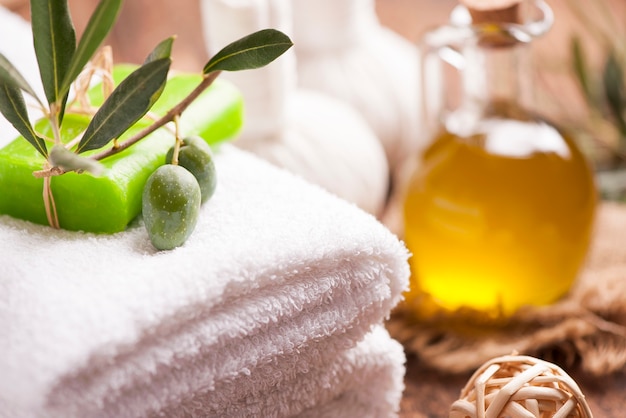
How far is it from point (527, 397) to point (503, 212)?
22 centimetres

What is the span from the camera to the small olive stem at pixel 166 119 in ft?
1.27

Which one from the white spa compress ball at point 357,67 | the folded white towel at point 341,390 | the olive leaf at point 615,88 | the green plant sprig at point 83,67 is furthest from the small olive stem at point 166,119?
the olive leaf at point 615,88

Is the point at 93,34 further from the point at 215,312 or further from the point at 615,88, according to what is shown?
the point at 615,88

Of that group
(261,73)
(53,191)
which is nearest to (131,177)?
(53,191)

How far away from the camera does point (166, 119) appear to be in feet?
1.28

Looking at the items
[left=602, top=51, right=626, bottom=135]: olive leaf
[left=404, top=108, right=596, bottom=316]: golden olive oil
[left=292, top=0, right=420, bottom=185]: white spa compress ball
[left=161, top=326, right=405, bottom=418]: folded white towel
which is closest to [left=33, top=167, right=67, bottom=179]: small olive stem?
[left=161, top=326, right=405, bottom=418]: folded white towel

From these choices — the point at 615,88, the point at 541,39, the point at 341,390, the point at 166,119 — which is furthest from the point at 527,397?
the point at 541,39

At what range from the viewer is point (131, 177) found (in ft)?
1.31

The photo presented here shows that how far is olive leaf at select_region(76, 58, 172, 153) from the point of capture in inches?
14.0

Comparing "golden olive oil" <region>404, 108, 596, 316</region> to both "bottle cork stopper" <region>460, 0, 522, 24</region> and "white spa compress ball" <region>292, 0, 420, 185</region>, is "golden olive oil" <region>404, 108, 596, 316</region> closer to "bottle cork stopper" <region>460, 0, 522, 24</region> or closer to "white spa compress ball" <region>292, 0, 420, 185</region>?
"bottle cork stopper" <region>460, 0, 522, 24</region>

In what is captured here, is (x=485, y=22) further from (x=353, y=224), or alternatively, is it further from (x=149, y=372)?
(x=149, y=372)

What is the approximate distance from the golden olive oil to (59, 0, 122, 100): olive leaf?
0.31 metres

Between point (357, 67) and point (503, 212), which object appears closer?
point (503, 212)

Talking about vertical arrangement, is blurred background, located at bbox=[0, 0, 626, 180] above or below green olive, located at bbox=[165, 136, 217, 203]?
below
